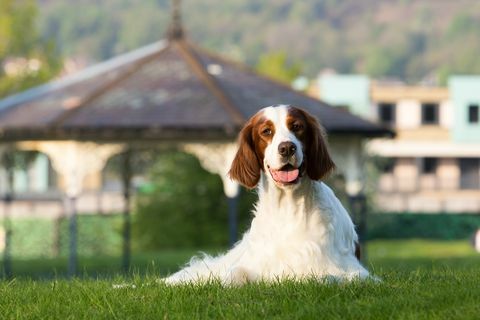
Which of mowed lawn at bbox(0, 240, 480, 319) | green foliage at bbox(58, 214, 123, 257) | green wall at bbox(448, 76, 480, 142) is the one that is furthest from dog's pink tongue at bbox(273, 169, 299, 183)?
green wall at bbox(448, 76, 480, 142)

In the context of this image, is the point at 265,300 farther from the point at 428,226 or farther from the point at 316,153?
the point at 428,226

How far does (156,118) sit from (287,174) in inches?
784

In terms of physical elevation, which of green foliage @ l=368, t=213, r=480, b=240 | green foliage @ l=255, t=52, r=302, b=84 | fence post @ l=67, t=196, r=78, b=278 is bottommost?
green foliage @ l=368, t=213, r=480, b=240

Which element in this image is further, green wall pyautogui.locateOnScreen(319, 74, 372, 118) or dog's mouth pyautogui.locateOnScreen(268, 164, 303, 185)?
green wall pyautogui.locateOnScreen(319, 74, 372, 118)

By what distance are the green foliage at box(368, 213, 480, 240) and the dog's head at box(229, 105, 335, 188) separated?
46.3 metres

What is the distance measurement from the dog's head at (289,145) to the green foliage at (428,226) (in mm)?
46347

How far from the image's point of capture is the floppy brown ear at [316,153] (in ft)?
31.7

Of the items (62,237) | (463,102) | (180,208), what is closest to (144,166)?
(180,208)

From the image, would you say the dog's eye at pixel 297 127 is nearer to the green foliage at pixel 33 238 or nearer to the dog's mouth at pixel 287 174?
the dog's mouth at pixel 287 174

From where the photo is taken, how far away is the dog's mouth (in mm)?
9633

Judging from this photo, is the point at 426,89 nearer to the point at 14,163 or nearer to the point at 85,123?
the point at 14,163

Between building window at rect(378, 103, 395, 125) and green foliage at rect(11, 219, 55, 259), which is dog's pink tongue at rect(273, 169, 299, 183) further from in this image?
building window at rect(378, 103, 395, 125)

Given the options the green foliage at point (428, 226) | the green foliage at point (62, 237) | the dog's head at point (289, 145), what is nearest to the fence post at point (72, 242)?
the green foliage at point (62, 237)

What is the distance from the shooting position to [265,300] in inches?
352
